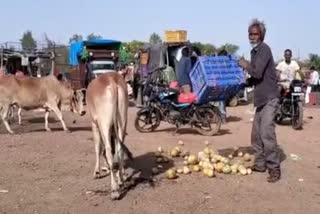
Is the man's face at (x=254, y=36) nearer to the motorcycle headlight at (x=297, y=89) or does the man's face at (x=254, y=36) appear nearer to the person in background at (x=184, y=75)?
the person in background at (x=184, y=75)

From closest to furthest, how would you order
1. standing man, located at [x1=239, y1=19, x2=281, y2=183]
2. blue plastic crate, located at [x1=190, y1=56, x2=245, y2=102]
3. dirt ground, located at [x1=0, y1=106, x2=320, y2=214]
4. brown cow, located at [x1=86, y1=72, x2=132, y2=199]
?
dirt ground, located at [x1=0, y1=106, x2=320, y2=214] → brown cow, located at [x1=86, y1=72, x2=132, y2=199] → standing man, located at [x1=239, y1=19, x2=281, y2=183] → blue plastic crate, located at [x1=190, y1=56, x2=245, y2=102]

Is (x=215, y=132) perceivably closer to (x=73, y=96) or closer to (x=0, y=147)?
(x=73, y=96)

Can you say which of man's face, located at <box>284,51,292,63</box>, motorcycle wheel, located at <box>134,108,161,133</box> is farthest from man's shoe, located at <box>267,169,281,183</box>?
man's face, located at <box>284,51,292,63</box>

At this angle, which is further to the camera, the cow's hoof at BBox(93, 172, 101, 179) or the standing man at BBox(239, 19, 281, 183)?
the cow's hoof at BBox(93, 172, 101, 179)

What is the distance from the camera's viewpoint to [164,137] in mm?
12203

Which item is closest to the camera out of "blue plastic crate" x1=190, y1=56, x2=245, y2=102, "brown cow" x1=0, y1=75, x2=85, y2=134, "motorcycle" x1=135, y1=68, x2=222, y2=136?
"motorcycle" x1=135, y1=68, x2=222, y2=136

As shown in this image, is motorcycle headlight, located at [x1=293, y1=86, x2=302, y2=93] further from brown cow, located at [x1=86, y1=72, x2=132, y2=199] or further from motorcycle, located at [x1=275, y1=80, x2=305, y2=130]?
brown cow, located at [x1=86, y1=72, x2=132, y2=199]

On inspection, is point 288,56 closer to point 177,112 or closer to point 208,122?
point 208,122

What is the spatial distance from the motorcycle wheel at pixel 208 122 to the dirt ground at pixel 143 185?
665 mm

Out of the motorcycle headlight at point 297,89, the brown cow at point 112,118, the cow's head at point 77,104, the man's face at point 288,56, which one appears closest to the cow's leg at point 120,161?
the brown cow at point 112,118

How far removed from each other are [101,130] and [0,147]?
4.64m

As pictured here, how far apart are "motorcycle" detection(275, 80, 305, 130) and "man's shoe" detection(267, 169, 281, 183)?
20.2 ft

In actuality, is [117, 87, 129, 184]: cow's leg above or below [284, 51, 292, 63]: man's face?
below

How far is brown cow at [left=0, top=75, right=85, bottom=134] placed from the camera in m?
13.5
